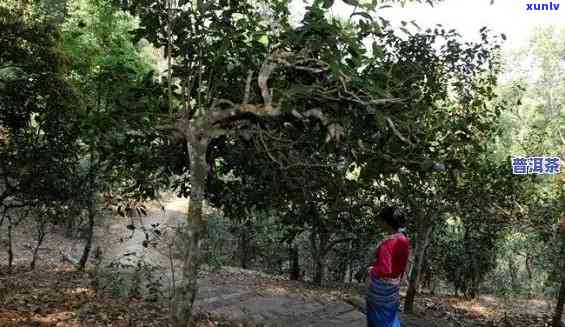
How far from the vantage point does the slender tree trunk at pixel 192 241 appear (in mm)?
6484

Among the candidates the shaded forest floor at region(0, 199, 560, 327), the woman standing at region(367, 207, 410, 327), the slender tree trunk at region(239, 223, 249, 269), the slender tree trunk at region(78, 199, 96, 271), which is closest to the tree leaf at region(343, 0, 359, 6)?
the woman standing at region(367, 207, 410, 327)

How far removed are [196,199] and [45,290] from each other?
5746mm

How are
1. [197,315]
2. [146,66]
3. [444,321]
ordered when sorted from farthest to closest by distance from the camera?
[146,66], [444,321], [197,315]

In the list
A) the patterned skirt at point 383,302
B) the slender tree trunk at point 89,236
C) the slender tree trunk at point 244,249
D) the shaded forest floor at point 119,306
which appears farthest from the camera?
the slender tree trunk at point 244,249

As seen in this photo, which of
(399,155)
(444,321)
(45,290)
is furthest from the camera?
(444,321)

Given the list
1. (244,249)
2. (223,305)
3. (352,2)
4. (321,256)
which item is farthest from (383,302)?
(244,249)

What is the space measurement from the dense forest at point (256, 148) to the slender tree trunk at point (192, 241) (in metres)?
0.02

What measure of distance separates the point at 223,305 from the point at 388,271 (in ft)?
21.7

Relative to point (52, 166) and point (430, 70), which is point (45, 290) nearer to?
point (52, 166)

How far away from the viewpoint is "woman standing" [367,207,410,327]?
6066 mm

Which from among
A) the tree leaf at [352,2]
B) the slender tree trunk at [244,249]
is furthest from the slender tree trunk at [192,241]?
the slender tree trunk at [244,249]

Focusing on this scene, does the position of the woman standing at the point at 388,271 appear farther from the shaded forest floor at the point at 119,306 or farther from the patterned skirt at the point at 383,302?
the shaded forest floor at the point at 119,306

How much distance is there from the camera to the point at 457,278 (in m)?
21.6

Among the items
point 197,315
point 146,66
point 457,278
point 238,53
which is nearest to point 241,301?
point 197,315
